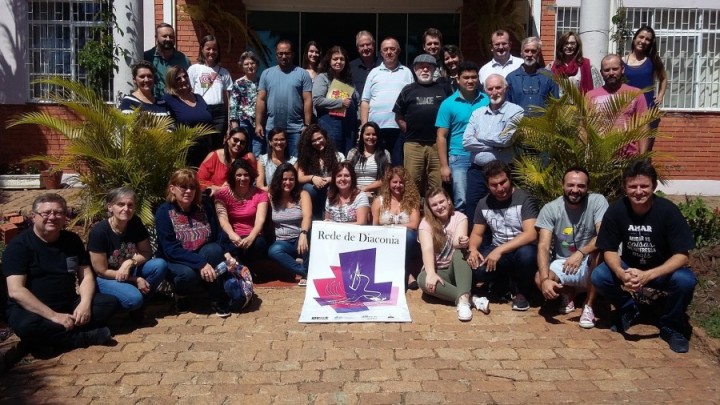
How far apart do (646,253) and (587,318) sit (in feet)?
2.36

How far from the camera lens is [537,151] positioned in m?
7.08

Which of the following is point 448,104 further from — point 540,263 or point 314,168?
point 540,263

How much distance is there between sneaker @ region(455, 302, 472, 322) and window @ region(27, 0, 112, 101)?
7.34 metres

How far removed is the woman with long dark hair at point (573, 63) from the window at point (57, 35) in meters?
6.81

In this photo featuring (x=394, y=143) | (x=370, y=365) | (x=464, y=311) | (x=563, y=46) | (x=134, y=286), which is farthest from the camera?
(x=394, y=143)

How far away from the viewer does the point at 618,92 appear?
7.12 meters

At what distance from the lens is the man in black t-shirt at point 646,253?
5594mm

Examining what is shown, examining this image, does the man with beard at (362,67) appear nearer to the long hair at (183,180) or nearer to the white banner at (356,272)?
the white banner at (356,272)

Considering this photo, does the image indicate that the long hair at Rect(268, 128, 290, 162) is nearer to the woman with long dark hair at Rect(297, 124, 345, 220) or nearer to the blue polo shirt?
the woman with long dark hair at Rect(297, 124, 345, 220)

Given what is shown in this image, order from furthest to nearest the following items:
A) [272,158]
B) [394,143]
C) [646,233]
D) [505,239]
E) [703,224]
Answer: [394,143] → [272,158] → [703,224] → [505,239] → [646,233]

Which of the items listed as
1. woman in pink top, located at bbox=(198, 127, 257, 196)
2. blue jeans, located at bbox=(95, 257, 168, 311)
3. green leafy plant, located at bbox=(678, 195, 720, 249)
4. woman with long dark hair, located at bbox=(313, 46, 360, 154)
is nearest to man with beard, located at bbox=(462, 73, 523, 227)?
woman with long dark hair, located at bbox=(313, 46, 360, 154)

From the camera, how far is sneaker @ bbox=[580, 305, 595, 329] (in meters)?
6.02

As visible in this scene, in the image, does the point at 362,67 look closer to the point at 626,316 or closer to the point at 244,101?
the point at 244,101

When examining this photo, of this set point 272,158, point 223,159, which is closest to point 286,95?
point 272,158
